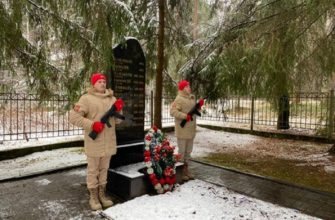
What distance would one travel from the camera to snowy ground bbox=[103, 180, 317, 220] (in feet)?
11.4

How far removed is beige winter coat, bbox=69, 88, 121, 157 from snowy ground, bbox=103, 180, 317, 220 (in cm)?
78

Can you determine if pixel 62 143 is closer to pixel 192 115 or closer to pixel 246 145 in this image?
pixel 192 115

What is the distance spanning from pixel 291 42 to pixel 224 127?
6496mm

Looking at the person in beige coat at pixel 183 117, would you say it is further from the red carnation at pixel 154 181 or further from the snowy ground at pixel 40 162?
the snowy ground at pixel 40 162

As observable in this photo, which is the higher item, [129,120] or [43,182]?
[129,120]

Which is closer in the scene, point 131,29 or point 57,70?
point 131,29

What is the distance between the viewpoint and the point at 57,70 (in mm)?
5340

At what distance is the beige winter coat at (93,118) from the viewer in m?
3.50

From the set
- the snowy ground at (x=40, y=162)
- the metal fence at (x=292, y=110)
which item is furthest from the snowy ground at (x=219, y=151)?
the metal fence at (x=292, y=110)

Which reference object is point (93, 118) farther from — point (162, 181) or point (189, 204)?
point (189, 204)

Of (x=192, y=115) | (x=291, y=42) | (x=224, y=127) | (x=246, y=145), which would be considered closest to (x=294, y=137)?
(x=246, y=145)

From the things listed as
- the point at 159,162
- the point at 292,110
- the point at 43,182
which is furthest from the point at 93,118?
the point at 292,110

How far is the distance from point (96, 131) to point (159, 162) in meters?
1.17

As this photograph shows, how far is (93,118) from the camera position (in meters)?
3.62
